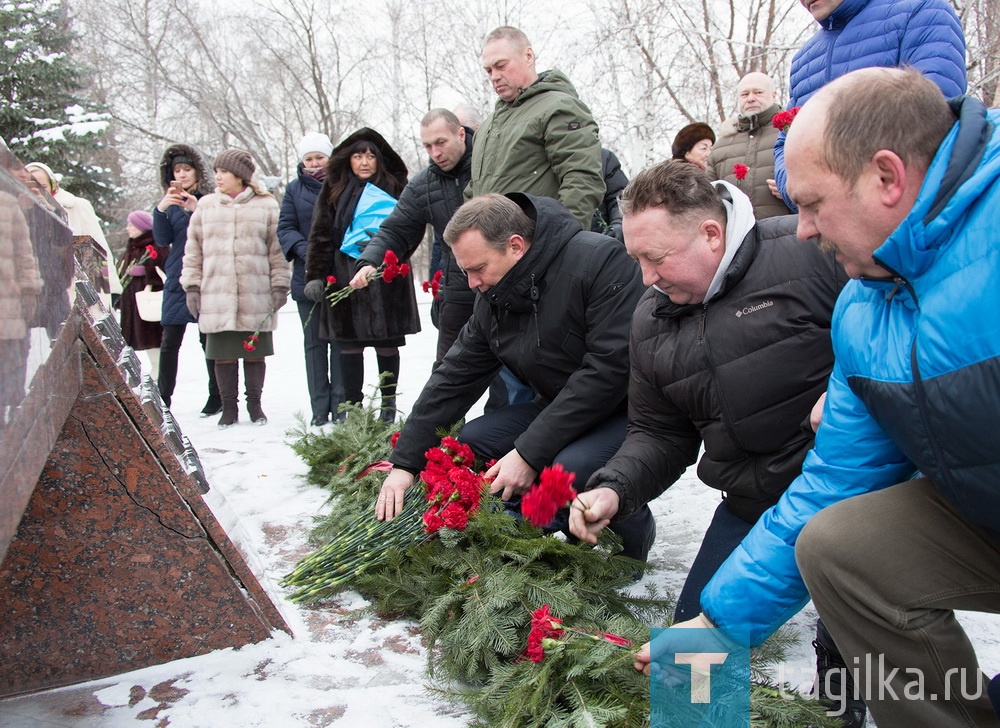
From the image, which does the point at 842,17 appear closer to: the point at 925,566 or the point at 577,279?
the point at 577,279

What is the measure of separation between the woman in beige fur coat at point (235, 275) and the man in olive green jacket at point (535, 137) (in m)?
Result: 2.06

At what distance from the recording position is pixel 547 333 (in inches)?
116

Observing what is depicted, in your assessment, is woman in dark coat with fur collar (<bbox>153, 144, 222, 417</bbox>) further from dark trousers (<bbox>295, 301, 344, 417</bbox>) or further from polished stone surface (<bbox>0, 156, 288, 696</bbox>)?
polished stone surface (<bbox>0, 156, 288, 696</bbox>)

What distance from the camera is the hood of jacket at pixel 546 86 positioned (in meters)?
4.01

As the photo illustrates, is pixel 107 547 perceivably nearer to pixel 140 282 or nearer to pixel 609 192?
pixel 609 192

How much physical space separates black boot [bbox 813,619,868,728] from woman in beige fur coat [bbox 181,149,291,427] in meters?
4.17

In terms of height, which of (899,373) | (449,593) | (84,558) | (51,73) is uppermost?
(51,73)

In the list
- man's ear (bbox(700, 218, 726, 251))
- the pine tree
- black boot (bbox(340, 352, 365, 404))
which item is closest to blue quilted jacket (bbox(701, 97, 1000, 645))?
man's ear (bbox(700, 218, 726, 251))

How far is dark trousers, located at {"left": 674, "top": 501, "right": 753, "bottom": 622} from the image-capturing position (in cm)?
230

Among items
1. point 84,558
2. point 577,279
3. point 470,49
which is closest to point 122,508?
point 84,558

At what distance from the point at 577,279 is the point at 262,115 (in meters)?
23.9

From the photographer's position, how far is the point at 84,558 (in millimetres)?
2232

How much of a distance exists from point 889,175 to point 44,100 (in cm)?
1717

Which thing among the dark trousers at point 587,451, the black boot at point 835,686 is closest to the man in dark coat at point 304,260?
the dark trousers at point 587,451
